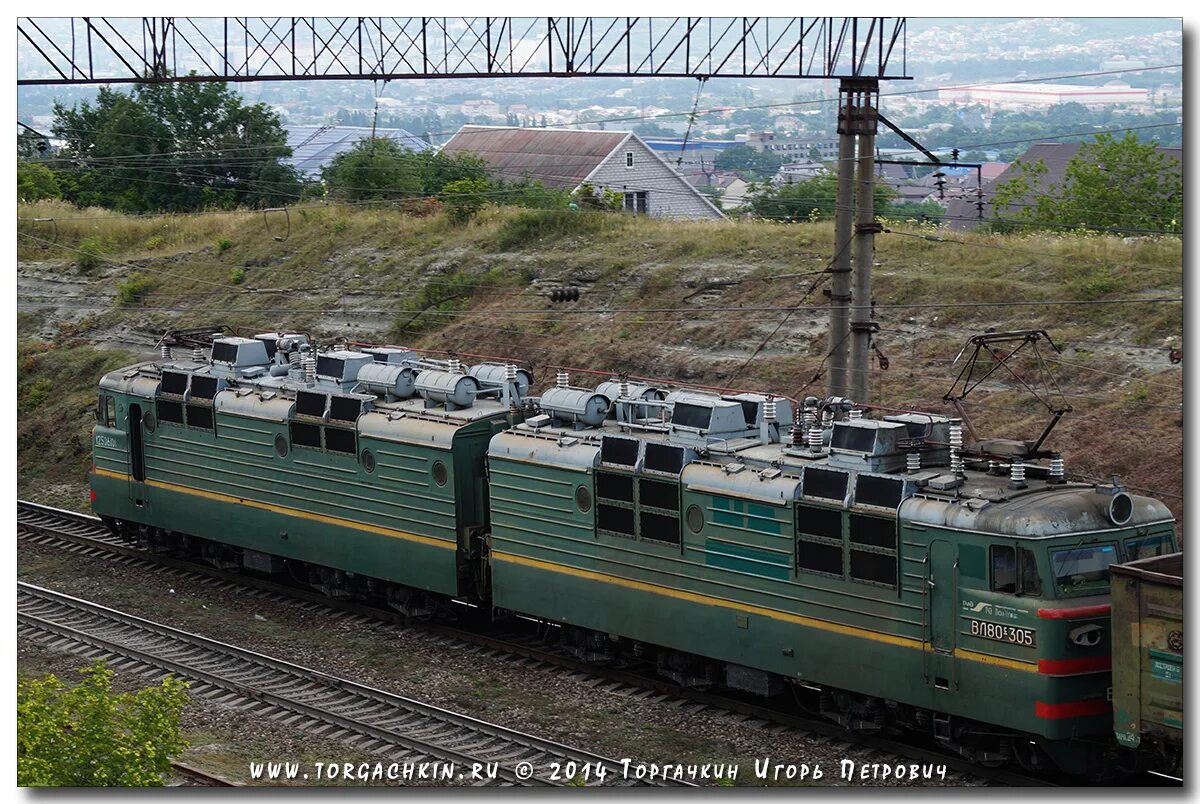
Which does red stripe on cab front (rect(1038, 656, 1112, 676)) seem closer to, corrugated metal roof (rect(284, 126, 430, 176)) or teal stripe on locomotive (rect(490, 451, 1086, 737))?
teal stripe on locomotive (rect(490, 451, 1086, 737))

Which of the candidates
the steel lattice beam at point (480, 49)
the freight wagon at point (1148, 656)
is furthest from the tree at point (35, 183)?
the freight wagon at point (1148, 656)

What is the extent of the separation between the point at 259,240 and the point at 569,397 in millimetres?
32688

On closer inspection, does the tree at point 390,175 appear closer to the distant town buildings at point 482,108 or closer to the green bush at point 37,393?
the distant town buildings at point 482,108

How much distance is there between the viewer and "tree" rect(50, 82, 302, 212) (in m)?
60.0

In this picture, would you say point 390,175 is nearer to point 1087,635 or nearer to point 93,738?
point 93,738

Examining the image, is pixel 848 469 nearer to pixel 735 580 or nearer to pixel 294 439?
pixel 735 580

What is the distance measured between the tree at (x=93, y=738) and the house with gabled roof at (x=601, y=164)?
5219 centimetres

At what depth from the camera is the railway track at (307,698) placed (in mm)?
19797

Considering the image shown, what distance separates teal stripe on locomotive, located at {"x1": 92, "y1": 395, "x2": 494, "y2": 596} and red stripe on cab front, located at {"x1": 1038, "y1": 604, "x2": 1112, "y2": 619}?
1017cm

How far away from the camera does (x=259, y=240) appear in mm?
53875

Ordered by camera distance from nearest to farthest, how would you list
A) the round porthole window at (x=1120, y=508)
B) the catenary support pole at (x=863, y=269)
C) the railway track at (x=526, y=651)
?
the round porthole window at (x=1120, y=508) < the railway track at (x=526, y=651) < the catenary support pole at (x=863, y=269)

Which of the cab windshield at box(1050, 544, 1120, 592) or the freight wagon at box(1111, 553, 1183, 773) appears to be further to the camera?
the cab windshield at box(1050, 544, 1120, 592)

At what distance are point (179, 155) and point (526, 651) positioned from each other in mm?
41413

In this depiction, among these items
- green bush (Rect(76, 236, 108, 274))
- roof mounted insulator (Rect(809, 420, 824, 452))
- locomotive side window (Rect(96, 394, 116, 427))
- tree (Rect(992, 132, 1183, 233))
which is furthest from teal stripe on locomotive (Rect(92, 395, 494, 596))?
green bush (Rect(76, 236, 108, 274))
